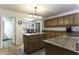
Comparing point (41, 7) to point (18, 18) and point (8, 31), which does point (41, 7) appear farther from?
point (8, 31)

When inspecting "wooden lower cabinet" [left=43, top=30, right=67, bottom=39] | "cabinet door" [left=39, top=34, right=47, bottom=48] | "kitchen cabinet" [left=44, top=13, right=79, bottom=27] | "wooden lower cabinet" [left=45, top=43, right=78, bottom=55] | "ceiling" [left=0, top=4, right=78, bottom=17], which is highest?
"ceiling" [left=0, top=4, right=78, bottom=17]

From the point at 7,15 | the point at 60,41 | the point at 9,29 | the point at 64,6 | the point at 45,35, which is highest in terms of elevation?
the point at 64,6

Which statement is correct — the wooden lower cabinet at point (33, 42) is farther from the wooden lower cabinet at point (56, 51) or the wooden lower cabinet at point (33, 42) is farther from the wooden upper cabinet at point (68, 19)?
the wooden upper cabinet at point (68, 19)

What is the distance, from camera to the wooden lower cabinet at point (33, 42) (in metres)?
1.52

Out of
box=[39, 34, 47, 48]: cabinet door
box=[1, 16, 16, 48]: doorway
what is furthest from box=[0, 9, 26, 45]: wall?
box=[39, 34, 47, 48]: cabinet door

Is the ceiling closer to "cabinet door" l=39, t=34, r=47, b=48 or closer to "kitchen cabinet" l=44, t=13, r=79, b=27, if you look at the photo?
"kitchen cabinet" l=44, t=13, r=79, b=27

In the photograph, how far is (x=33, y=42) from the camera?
1820mm

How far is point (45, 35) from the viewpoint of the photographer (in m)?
1.51

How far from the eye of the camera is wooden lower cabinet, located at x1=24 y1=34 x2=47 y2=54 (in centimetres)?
152

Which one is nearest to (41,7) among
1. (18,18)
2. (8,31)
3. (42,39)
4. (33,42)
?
(18,18)
